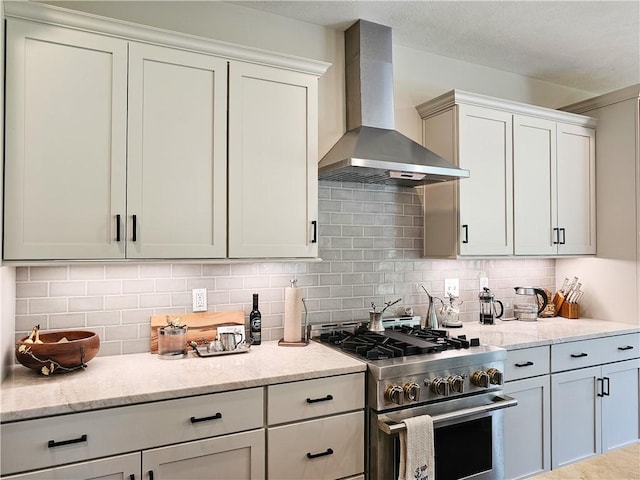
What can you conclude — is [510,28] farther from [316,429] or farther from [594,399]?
[316,429]

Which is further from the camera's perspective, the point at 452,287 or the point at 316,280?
the point at 452,287

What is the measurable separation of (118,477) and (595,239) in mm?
3574

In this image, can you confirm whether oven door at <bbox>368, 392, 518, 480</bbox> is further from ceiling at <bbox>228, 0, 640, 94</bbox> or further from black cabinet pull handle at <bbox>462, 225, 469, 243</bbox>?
ceiling at <bbox>228, 0, 640, 94</bbox>

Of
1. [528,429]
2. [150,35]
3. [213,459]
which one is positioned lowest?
[528,429]

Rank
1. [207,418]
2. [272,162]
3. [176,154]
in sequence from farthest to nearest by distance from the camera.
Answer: [272,162] → [176,154] → [207,418]

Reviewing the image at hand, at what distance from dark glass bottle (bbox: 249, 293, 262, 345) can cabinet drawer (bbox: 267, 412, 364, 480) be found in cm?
65

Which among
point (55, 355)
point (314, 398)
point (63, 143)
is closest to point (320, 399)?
point (314, 398)

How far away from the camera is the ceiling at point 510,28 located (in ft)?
8.57

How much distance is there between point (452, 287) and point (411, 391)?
134cm

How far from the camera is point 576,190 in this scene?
3441mm

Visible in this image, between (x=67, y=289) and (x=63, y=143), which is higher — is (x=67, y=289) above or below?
below

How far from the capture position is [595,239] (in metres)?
3.53

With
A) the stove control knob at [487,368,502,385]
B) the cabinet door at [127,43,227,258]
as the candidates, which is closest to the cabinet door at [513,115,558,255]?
the stove control knob at [487,368,502,385]

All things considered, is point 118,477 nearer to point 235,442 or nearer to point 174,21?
point 235,442
